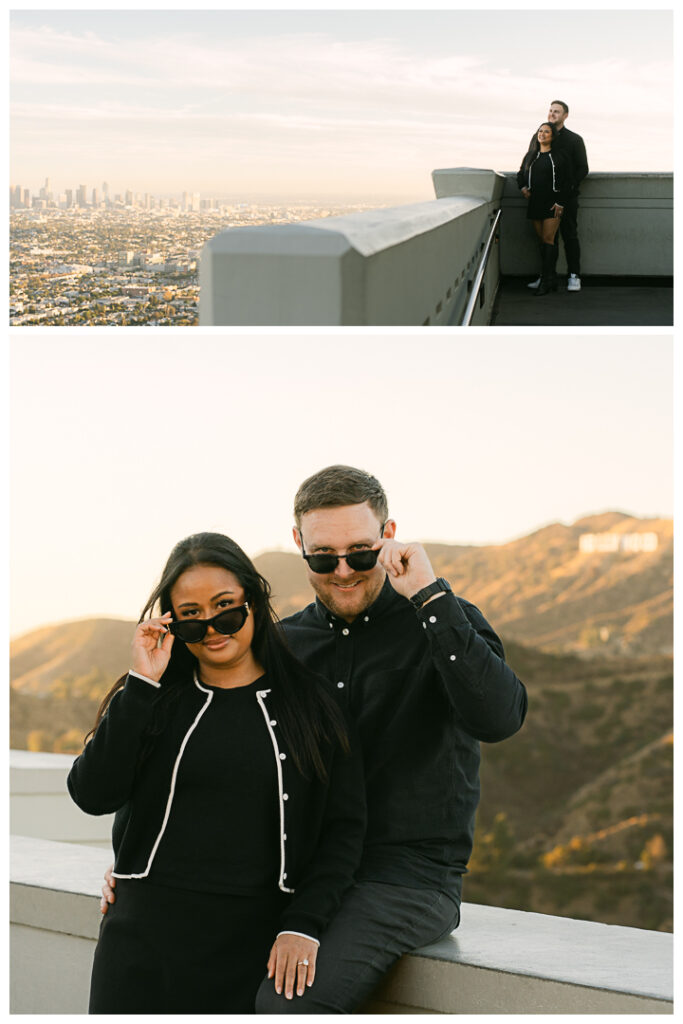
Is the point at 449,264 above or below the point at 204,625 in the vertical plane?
above

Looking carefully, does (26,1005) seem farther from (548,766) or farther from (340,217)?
(548,766)

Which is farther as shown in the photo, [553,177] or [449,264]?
[553,177]

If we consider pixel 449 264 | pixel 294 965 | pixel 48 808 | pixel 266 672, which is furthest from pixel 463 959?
→ pixel 48 808

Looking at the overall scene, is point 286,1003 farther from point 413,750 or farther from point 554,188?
point 554,188

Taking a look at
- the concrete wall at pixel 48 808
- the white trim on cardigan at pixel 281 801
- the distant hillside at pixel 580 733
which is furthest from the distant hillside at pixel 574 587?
the white trim on cardigan at pixel 281 801

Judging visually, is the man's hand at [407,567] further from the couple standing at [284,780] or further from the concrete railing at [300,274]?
the concrete railing at [300,274]

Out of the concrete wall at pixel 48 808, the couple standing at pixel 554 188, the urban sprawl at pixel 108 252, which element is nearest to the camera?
the urban sprawl at pixel 108 252

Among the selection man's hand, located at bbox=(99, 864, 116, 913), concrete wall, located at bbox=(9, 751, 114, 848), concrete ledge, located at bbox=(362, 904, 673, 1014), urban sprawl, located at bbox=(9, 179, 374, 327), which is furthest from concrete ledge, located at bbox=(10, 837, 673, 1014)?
concrete wall, located at bbox=(9, 751, 114, 848)
